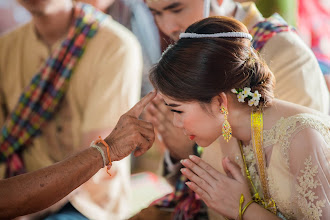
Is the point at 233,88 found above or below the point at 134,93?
above

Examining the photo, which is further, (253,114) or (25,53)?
(25,53)

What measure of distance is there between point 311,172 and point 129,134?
0.66m

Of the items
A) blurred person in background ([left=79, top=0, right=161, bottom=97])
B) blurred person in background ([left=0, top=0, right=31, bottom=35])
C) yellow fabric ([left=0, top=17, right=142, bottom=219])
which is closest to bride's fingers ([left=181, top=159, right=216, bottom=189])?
yellow fabric ([left=0, top=17, right=142, bottom=219])

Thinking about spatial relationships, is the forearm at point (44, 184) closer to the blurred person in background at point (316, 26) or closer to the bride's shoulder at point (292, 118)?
the bride's shoulder at point (292, 118)

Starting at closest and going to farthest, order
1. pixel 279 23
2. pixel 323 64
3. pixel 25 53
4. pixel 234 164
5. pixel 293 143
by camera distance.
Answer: pixel 293 143 < pixel 234 164 < pixel 279 23 < pixel 25 53 < pixel 323 64

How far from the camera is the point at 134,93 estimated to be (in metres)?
2.23

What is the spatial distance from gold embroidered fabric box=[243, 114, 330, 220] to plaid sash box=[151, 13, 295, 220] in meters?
0.61

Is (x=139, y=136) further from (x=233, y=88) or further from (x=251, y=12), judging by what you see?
(x=251, y=12)

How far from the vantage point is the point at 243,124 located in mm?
1585

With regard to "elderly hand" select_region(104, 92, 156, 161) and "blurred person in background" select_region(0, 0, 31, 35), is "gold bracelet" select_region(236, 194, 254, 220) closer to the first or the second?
"elderly hand" select_region(104, 92, 156, 161)

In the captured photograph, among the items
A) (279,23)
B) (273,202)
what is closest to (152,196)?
(273,202)

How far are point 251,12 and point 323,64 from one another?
0.83 metres

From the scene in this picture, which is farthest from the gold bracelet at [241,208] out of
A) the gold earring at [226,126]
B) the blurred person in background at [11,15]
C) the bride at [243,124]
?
the blurred person in background at [11,15]

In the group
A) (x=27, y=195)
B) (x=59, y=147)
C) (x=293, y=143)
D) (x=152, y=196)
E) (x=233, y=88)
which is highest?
(x=233, y=88)
